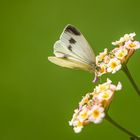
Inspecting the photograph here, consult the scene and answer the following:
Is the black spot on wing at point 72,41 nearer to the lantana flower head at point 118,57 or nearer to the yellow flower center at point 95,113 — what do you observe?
the lantana flower head at point 118,57

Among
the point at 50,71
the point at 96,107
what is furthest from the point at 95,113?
the point at 50,71

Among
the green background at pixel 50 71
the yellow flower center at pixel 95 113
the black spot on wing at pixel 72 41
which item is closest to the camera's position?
the yellow flower center at pixel 95 113

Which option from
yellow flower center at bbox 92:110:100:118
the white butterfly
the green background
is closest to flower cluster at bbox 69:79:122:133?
yellow flower center at bbox 92:110:100:118

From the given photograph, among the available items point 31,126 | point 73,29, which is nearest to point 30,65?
point 31,126

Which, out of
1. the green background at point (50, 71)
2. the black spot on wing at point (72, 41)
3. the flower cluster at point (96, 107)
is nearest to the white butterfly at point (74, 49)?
the black spot on wing at point (72, 41)

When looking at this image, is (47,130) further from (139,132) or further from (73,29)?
(73,29)

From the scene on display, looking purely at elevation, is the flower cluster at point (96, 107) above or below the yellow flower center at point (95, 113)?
above
